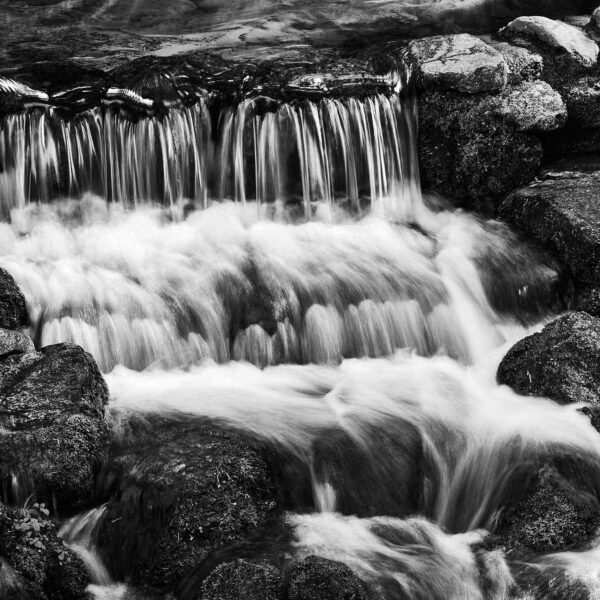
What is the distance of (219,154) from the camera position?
950cm

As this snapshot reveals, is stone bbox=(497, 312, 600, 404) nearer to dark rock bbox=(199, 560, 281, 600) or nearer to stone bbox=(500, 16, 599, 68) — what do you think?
dark rock bbox=(199, 560, 281, 600)

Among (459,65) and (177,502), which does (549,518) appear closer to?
(177,502)

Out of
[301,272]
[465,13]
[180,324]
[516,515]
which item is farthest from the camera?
[465,13]

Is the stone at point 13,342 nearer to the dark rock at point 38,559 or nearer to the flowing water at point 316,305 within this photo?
the flowing water at point 316,305

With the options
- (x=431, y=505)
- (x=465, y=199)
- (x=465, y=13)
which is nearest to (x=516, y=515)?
(x=431, y=505)

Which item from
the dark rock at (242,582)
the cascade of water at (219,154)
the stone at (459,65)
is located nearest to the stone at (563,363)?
the dark rock at (242,582)

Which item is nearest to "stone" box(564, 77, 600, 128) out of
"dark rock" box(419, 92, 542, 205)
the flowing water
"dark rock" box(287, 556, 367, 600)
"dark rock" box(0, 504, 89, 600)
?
"dark rock" box(419, 92, 542, 205)

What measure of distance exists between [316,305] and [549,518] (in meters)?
3.07

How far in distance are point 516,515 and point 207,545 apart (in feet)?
6.31

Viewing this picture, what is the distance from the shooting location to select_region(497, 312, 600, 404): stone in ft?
22.3

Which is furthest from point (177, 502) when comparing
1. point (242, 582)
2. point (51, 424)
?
point (51, 424)

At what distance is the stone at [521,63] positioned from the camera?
9.88 metres

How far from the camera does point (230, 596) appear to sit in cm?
486

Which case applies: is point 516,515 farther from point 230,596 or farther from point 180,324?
point 180,324
